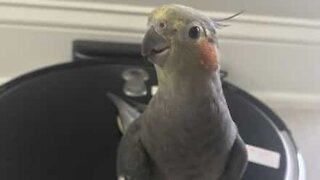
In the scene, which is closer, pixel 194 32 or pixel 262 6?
pixel 194 32

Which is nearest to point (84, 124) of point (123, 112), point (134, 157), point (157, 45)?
point (123, 112)

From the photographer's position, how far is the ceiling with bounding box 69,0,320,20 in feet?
4.25

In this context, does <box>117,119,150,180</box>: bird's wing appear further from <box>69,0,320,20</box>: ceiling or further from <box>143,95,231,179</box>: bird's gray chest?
<box>69,0,320,20</box>: ceiling

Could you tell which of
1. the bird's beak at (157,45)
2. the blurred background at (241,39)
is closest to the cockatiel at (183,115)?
the bird's beak at (157,45)

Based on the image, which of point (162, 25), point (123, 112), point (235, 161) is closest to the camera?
point (162, 25)

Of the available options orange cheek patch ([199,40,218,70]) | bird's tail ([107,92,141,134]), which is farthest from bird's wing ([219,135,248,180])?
bird's tail ([107,92,141,134])

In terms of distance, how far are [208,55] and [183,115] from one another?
0.07 meters

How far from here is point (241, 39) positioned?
134cm

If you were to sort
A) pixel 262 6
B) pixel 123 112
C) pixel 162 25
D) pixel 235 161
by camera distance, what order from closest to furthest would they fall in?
1. pixel 162 25
2. pixel 235 161
3. pixel 123 112
4. pixel 262 6

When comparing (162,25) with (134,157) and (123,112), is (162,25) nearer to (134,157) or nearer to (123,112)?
(134,157)

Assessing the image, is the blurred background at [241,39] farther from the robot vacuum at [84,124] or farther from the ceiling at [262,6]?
the robot vacuum at [84,124]

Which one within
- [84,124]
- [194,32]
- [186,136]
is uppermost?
[194,32]

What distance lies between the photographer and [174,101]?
2.12 ft

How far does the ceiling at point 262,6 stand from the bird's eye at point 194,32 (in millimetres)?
686
